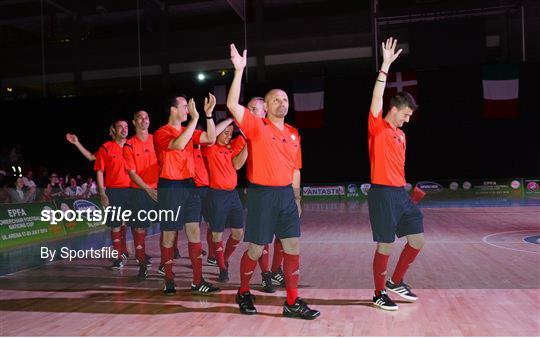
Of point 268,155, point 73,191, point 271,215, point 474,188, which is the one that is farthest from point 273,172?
point 474,188

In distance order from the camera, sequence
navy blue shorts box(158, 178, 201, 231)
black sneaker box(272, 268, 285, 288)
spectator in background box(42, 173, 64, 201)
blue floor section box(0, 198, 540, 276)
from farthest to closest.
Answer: spectator in background box(42, 173, 64, 201) < blue floor section box(0, 198, 540, 276) < black sneaker box(272, 268, 285, 288) < navy blue shorts box(158, 178, 201, 231)

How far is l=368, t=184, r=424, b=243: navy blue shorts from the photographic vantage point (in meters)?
3.60

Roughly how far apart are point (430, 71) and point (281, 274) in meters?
9.10

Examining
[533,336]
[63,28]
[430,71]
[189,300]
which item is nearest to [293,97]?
[430,71]

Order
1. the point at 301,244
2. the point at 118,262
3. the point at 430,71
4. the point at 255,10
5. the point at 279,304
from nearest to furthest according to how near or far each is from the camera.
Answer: the point at 279,304
the point at 118,262
the point at 301,244
the point at 430,71
the point at 255,10

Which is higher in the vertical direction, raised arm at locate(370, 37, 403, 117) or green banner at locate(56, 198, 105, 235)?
raised arm at locate(370, 37, 403, 117)

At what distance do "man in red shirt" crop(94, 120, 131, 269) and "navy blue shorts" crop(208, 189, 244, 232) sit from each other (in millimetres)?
1412

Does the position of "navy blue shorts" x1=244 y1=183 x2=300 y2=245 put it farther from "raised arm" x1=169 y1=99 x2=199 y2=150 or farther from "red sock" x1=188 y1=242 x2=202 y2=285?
"red sock" x1=188 y1=242 x2=202 y2=285

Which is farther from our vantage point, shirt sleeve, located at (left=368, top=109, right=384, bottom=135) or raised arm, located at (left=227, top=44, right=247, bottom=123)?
shirt sleeve, located at (left=368, top=109, right=384, bottom=135)

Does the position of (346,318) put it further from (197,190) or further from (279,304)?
(197,190)

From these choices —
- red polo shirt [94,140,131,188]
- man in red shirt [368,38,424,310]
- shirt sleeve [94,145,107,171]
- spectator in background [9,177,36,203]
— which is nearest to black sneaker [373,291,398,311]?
man in red shirt [368,38,424,310]

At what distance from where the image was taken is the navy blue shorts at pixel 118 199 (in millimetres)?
5613

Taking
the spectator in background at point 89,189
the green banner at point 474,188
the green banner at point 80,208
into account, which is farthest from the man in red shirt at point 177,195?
the green banner at point 474,188

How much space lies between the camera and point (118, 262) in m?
5.63
